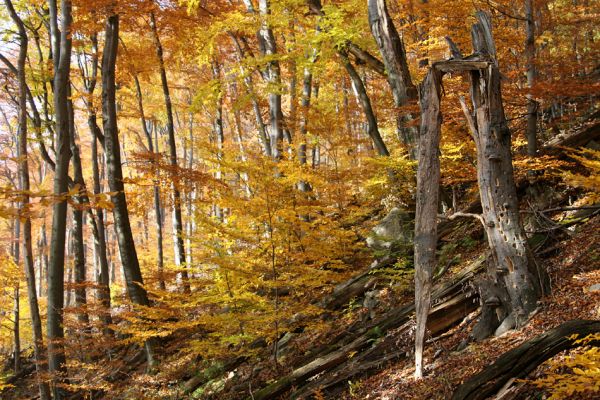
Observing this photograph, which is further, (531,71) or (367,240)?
(367,240)

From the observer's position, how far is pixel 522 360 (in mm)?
3541

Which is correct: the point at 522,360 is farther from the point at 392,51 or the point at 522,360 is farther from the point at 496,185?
the point at 392,51

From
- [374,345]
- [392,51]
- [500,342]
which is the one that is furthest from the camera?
[392,51]

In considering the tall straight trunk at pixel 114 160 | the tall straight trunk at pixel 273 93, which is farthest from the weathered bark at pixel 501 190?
the tall straight trunk at pixel 114 160

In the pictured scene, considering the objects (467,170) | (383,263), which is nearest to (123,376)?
(383,263)

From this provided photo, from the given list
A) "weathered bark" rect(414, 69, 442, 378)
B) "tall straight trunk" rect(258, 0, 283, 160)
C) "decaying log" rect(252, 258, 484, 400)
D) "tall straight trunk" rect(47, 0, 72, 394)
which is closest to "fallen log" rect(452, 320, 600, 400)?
"weathered bark" rect(414, 69, 442, 378)

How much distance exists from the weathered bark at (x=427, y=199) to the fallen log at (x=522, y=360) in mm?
836

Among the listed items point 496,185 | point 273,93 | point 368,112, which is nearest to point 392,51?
point 368,112

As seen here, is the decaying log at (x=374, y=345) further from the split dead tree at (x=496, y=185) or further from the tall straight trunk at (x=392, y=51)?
the tall straight trunk at (x=392, y=51)

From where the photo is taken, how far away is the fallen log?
346 centimetres

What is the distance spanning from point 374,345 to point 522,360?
279cm

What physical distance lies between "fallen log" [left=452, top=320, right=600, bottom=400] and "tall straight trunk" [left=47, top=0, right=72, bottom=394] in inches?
295

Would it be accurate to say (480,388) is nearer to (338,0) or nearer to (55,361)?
(55,361)

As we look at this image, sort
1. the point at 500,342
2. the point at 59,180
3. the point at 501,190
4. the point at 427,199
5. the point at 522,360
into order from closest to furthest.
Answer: the point at 522,360, the point at 427,199, the point at 500,342, the point at 501,190, the point at 59,180
